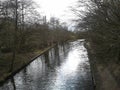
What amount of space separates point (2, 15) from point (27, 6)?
615 centimetres

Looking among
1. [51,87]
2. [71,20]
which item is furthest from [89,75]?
[71,20]

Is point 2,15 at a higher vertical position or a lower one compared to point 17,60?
higher

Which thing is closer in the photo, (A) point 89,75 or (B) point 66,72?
(A) point 89,75

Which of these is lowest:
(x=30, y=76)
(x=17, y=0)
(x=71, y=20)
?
(x=30, y=76)

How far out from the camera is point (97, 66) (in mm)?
26234

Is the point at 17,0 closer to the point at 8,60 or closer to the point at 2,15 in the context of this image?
the point at 2,15

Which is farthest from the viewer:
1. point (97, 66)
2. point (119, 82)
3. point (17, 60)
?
point (17, 60)

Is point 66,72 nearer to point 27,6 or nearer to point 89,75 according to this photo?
point 89,75

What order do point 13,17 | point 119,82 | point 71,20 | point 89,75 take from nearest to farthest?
1. point 119,82
2. point 71,20
3. point 89,75
4. point 13,17

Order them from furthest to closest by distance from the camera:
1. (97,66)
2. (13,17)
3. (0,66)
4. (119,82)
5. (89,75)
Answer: (13,17) → (0,66) → (97,66) → (89,75) → (119,82)

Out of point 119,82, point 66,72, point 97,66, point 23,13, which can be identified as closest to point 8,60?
point 23,13

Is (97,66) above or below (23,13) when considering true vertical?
below

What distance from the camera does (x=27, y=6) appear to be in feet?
105

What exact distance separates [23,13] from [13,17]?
262 cm
